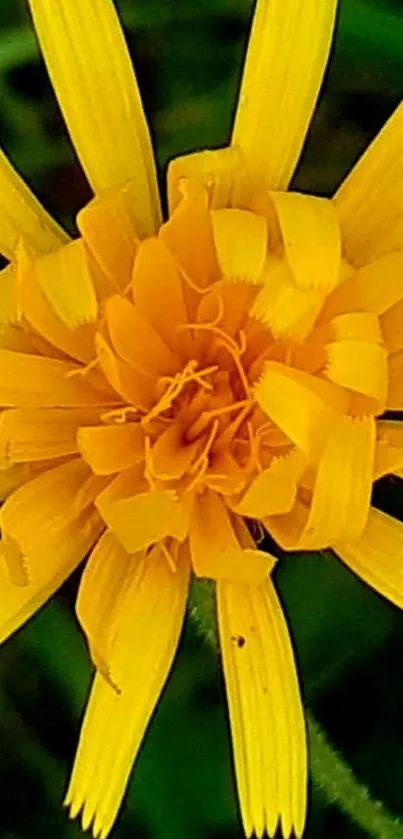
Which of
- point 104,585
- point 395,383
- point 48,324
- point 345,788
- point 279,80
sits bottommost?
point 345,788

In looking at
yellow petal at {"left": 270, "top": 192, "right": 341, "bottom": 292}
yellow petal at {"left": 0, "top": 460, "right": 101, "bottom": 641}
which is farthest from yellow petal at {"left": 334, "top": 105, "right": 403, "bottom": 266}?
yellow petal at {"left": 0, "top": 460, "right": 101, "bottom": 641}

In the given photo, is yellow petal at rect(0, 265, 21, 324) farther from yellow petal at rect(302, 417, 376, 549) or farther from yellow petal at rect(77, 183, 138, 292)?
yellow petal at rect(302, 417, 376, 549)

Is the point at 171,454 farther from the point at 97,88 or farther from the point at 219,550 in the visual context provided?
the point at 97,88

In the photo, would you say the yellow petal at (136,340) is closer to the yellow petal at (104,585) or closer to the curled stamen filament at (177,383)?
the curled stamen filament at (177,383)

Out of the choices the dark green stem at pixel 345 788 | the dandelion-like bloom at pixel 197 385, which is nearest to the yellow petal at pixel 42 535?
the dandelion-like bloom at pixel 197 385

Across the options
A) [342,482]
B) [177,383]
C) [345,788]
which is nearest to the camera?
[342,482]

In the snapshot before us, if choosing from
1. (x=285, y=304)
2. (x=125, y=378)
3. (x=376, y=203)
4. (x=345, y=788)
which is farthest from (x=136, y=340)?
(x=345, y=788)
